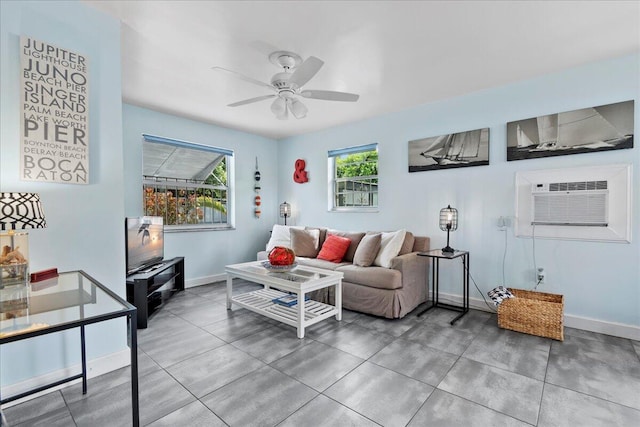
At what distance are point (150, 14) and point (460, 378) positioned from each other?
10.5 feet

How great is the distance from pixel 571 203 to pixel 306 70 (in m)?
2.70

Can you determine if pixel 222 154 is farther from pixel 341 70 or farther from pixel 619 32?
pixel 619 32

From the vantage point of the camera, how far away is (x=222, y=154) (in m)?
4.78

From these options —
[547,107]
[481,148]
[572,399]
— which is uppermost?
[547,107]

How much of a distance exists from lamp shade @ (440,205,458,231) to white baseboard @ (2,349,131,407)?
3150 millimetres

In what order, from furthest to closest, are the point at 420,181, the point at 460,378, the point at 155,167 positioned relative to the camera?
the point at 155,167 < the point at 420,181 < the point at 460,378

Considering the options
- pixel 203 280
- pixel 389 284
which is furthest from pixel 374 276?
pixel 203 280

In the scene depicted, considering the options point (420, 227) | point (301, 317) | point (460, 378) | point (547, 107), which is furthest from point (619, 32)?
point (301, 317)

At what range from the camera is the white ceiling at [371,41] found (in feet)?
6.45

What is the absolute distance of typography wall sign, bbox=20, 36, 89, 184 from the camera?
5.72 ft

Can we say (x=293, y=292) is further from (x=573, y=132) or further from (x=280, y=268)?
(x=573, y=132)

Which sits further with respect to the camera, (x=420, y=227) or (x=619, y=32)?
(x=420, y=227)

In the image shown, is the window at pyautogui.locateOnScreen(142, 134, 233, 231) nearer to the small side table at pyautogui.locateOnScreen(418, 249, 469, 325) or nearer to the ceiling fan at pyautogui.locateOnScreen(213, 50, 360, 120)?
the ceiling fan at pyautogui.locateOnScreen(213, 50, 360, 120)

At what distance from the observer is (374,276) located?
311 centimetres
